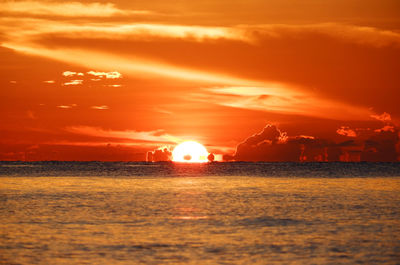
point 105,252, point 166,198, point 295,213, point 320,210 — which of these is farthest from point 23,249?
point 166,198

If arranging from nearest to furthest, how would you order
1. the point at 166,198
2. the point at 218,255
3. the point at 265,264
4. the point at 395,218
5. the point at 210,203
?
the point at 265,264
the point at 218,255
the point at 395,218
the point at 210,203
the point at 166,198

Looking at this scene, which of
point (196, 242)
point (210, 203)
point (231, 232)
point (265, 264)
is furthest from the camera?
point (210, 203)

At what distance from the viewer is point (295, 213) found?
55719 mm

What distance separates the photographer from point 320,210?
58.8m

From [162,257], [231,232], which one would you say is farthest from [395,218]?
[162,257]

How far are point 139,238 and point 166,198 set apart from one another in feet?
124

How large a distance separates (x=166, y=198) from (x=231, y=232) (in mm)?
35379

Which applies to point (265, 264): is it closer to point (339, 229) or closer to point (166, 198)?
point (339, 229)

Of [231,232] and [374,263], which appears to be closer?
[374,263]

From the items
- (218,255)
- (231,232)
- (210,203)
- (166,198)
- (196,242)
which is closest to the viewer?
→ (218,255)

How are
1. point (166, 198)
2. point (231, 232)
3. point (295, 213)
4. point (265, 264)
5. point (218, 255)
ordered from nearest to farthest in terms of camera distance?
point (265, 264) → point (218, 255) → point (231, 232) → point (295, 213) → point (166, 198)

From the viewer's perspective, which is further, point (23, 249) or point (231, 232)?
point (231, 232)

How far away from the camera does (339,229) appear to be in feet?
142

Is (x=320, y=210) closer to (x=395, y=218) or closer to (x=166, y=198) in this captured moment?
(x=395, y=218)
